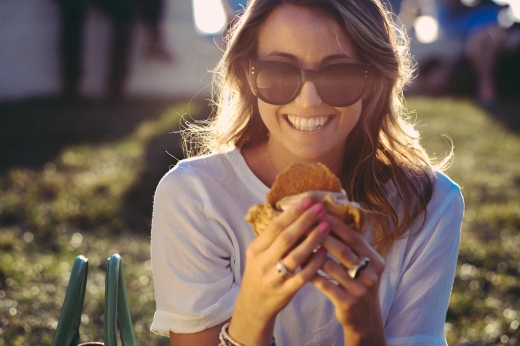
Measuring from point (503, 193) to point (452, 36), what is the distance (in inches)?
265

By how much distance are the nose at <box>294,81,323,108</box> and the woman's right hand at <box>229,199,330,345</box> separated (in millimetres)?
620

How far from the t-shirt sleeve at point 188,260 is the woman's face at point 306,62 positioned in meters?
0.38

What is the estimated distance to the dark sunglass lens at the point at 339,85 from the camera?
2340 millimetres

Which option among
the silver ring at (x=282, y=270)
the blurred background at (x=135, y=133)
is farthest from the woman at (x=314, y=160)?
the blurred background at (x=135, y=133)

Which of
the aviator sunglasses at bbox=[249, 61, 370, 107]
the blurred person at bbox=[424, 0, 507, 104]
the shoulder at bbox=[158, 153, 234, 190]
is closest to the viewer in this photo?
the aviator sunglasses at bbox=[249, 61, 370, 107]

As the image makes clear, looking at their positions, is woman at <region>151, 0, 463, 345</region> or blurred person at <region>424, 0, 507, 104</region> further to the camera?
blurred person at <region>424, 0, 507, 104</region>

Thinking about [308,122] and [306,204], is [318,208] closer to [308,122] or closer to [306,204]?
[306,204]

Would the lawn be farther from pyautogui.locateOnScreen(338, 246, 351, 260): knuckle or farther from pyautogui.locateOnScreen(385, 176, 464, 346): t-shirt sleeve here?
pyautogui.locateOnScreen(338, 246, 351, 260): knuckle

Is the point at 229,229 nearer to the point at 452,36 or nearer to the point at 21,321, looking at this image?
the point at 21,321

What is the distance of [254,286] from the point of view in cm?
193

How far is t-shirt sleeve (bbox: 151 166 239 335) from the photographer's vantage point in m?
2.44

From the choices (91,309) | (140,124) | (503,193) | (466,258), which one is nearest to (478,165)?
(503,193)

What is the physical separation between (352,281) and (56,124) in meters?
7.56

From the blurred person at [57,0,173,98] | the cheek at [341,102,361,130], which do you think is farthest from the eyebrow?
the blurred person at [57,0,173,98]
